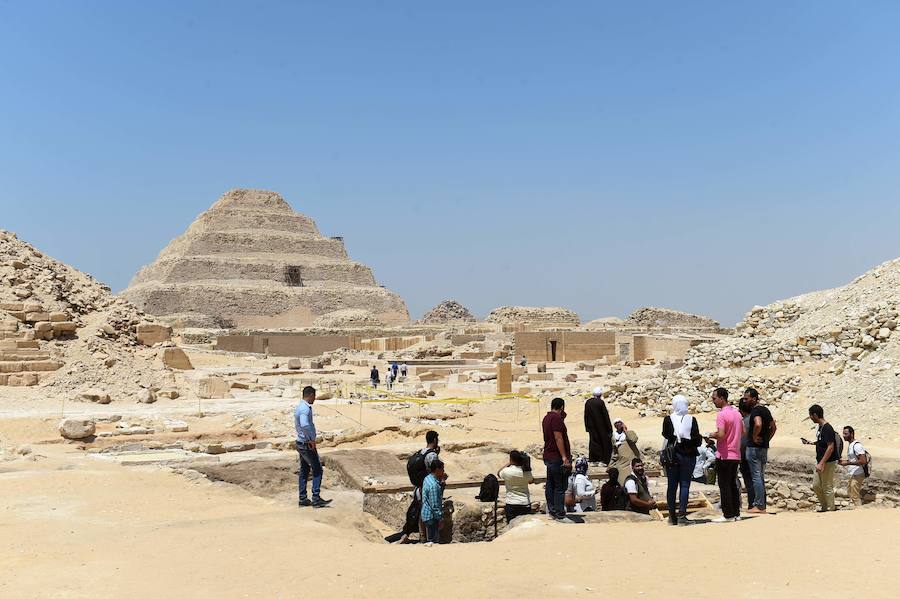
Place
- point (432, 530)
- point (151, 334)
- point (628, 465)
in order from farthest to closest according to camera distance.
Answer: point (151, 334)
point (628, 465)
point (432, 530)

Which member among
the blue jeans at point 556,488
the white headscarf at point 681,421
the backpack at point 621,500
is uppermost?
the white headscarf at point 681,421

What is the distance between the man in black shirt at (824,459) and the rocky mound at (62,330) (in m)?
15.2

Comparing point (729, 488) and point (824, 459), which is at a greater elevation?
point (824, 459)

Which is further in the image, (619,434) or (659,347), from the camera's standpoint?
(659,347)

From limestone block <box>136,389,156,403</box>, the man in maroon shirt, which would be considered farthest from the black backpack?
limestone block <box>136,389,156,403</box>

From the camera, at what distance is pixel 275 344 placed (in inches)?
1790

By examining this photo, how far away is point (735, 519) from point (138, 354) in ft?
56.5

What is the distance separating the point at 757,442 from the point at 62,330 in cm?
1765

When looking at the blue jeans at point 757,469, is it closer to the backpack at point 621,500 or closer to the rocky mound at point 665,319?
the backpack at point 621,500

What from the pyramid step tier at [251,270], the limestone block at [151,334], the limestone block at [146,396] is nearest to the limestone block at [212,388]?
the limestone block at [146,396]

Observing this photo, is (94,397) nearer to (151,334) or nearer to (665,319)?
(151,334)

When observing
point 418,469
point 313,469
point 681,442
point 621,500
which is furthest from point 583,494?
point 313,469

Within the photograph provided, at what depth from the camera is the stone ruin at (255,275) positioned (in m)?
73.8

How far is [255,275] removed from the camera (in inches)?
3132
